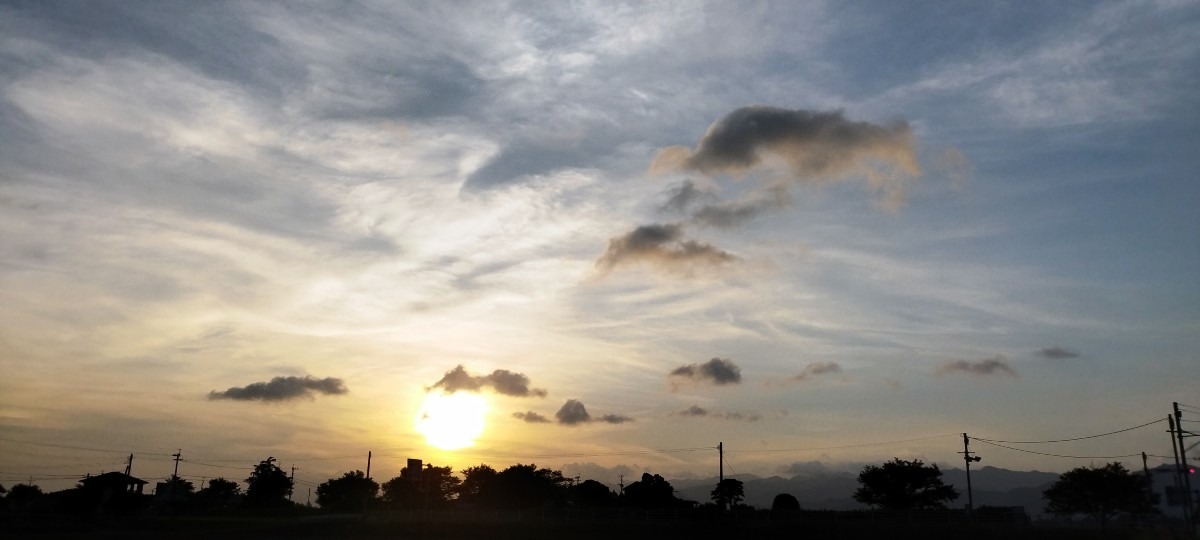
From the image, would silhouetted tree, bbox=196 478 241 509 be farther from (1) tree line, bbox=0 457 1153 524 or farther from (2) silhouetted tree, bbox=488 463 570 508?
(2) silhouetted tree, bbox=488 463 570 508

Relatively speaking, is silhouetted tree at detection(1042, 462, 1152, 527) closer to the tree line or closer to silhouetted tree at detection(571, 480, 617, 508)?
the tree line

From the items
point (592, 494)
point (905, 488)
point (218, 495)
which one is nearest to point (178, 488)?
point (218, 495)

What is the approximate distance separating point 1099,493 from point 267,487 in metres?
148

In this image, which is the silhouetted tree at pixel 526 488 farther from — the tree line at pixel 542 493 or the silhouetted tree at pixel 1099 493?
the silhouetted tree at pixel 1099 493

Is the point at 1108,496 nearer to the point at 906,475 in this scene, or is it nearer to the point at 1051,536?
the point at 906,475

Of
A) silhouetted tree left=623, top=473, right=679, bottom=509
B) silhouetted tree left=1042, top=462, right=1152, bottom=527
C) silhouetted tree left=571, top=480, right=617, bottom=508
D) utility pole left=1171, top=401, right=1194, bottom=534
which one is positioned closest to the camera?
utility pole left=1171, top=401, right=1194, bottom=534

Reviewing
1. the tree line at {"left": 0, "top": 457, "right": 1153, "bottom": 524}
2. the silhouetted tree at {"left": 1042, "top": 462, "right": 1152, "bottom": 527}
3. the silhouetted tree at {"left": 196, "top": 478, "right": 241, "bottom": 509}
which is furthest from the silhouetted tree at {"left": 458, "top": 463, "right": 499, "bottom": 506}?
the silhouetted tree at {"left": 1042, "top": 462, "right": 1152, "bottom": 527}

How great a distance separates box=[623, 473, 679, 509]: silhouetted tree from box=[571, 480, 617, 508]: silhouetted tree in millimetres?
4851

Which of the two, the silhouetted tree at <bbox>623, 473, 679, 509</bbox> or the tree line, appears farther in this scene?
the silhouetted tree at <bbox>623, 473, 679, 509</bbox>

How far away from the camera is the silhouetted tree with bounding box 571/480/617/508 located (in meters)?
158

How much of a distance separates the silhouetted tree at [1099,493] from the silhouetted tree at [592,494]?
72908mm

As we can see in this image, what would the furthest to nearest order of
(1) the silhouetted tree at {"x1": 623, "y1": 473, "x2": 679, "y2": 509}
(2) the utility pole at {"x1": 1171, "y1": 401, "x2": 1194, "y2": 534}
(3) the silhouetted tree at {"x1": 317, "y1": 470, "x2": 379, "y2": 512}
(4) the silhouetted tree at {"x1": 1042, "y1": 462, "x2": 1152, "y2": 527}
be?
1. (3) the silhouetted tree at {"x1": 317, "y1": 470, "x2": 379, "y2": 512}
2. (1) the silhouetted tree at {"x1": 623, "y1": 473, "x2": 679, "y2": 509}
3. (4) the silhouetted tree at {"x1": 1042, "y1": 462, "x2": 1152, "y2": 527}
4. (2) the utility pole at {"x1": 1171, "y1": 401, "x2": 1194, "y2": 534}

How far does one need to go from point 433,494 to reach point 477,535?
323 ft

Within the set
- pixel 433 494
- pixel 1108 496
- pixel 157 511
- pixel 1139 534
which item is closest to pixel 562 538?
pixel 1139 534
